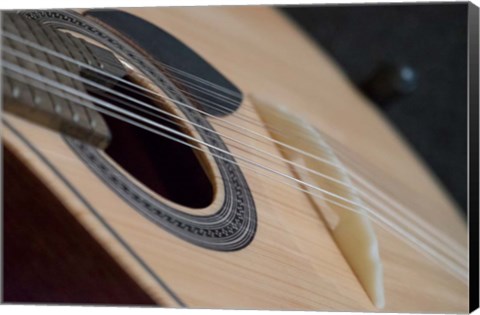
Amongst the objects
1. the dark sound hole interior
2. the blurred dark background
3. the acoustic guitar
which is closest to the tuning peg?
the blurred dark background

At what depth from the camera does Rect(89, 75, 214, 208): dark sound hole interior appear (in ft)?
2.02

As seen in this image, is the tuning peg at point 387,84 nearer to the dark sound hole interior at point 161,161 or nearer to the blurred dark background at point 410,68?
the blurred dark background at point 410,68

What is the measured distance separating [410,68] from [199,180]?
65 cm

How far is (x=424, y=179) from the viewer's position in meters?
0.93

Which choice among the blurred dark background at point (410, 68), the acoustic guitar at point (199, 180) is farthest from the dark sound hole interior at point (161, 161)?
the blurred dark background at point (410, 68)

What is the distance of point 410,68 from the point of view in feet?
3.80

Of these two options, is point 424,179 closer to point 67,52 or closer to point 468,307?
point 468,307

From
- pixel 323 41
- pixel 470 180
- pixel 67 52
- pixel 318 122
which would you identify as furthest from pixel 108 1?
pixel 323 41

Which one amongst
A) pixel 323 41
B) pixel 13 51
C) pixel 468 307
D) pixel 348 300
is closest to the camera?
pixel 13 51

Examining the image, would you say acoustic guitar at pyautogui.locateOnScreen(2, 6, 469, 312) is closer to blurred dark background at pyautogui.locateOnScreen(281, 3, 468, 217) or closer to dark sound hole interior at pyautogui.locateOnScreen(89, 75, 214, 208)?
dark sound hole interior at pyautogui.locateOnScreen(89, 75, 214, 208)

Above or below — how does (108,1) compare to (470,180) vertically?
above

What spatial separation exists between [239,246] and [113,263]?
0.13 m

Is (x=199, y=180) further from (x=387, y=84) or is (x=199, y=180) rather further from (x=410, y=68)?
(x=410, y=68)

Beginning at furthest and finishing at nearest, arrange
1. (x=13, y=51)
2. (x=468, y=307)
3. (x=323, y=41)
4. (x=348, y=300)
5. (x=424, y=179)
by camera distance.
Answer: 1. (x=323, y=41)
2. (x=424, y=179)
3. (x=468, y=307)
4. (x=348, y=300)
5. (x=13, y=51)
